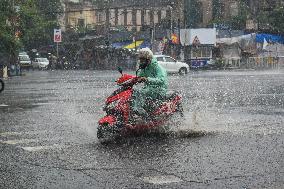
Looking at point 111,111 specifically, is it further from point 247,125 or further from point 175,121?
point 247,125

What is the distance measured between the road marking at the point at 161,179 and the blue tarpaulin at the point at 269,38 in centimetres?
5528

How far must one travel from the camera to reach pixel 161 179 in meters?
6.92

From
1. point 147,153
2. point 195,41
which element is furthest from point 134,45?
point 147,153

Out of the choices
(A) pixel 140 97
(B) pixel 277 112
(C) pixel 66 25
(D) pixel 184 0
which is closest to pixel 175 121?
(A) pixel 140 97


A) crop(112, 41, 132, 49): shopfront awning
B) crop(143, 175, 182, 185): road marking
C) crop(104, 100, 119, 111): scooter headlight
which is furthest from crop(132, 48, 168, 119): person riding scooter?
crop(112, 41, 132, 49): shopfront awning

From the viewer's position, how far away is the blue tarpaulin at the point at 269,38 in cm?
6084

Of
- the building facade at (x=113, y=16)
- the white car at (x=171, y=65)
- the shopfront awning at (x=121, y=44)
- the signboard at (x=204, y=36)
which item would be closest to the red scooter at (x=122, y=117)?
the white car at (x=171, y=65)

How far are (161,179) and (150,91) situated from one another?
3.77 meters

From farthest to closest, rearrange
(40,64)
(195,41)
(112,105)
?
1. (40,64)
2. (195,41)
3. (112,105)

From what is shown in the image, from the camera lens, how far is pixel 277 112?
569 inches

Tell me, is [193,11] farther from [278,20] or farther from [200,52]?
[200,52]

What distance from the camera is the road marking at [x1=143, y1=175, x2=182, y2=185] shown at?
22.2ft

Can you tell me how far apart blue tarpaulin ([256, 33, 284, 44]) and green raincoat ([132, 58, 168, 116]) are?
5147cm

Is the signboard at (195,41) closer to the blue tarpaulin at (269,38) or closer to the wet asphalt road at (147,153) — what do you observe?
the blue tarpaulin at (269,38)
